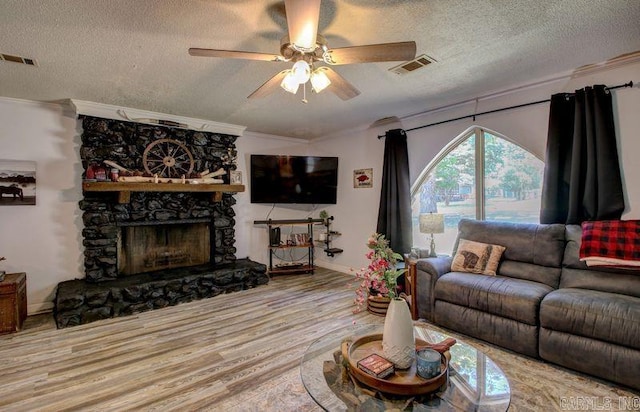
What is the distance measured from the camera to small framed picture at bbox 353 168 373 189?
4844 millimetres

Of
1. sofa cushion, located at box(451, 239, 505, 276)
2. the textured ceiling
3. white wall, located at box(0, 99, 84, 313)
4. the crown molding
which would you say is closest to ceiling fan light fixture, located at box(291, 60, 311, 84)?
the textured ceiling

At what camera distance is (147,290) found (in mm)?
3613

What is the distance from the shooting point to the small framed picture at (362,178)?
191 inches

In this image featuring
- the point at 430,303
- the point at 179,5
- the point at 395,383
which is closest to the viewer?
the point at 395,383

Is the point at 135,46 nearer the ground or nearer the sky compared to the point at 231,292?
nearer the sky

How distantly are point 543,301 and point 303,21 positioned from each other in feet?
8.35

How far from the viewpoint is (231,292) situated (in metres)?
4.20

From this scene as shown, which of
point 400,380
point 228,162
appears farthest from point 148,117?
point 400,380

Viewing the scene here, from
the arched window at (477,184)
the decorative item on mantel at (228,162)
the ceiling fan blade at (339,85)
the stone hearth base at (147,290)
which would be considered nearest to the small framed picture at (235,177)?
the decorative item on mantel at (228,162)

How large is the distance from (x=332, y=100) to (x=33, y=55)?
2685 millimetres

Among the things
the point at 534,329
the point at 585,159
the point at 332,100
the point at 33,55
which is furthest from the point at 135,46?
the point at 585,159

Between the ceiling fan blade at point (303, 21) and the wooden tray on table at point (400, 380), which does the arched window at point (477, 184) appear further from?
the ceiling fan blade at point (303, 21)

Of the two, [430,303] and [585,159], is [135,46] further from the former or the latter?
[585,159]

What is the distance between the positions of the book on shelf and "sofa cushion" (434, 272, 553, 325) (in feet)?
4.85
